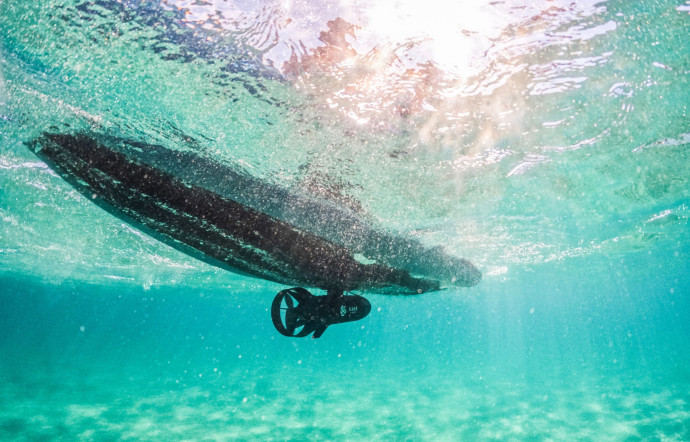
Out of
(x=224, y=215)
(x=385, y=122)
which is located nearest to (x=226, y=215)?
(x=224, y=215)

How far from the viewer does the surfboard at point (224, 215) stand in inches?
227

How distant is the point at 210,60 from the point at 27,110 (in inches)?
177

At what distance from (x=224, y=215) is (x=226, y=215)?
0.03 meters

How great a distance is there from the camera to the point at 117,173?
5.57 metres

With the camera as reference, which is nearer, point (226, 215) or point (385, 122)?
point (226, 215)

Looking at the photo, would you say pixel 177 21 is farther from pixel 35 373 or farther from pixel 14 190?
pixel 35 373

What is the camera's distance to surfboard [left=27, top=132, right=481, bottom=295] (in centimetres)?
576

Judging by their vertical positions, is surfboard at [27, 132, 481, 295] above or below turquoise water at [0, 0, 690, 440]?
below

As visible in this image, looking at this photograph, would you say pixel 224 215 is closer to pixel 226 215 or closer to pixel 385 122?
pixel 226 215

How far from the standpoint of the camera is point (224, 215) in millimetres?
6121

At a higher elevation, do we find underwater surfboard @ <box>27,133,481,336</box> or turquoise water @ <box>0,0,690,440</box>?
turquoise water @ <box>0,0,690,440</box>

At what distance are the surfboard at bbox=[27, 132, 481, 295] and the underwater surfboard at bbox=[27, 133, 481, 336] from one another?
2 cm

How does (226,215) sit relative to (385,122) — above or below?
below

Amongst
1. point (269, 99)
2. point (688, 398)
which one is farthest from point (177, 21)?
point (688, 398)
